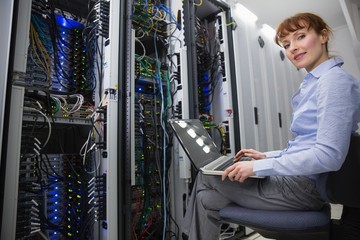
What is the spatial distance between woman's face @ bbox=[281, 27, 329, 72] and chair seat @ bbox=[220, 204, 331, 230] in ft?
1.92

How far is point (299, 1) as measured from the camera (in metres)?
3.34

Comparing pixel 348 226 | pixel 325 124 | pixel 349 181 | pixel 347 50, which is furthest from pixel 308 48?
pixel 347 50

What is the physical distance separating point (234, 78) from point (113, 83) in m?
1.38

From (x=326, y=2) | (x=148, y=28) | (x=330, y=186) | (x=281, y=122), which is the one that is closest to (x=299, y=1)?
(x=326, y=2)

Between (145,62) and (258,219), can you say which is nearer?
(258,219)

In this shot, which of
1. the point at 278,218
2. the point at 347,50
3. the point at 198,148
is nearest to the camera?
the point at 278,218

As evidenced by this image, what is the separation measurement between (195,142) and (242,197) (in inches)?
13.7

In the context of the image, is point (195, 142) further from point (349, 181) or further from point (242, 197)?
point (349, 181)

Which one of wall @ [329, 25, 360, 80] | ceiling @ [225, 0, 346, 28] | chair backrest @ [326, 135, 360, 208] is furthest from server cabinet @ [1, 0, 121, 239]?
wall @ [329, 25, 360, 80]

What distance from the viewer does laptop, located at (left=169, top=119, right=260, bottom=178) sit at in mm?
973

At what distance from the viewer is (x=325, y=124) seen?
0.71 metres

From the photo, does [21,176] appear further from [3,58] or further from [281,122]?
[281,122]

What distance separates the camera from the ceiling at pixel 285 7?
3312 millimetres

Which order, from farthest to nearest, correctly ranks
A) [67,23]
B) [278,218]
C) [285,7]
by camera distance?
1. [285,7]
2. [67,23]
3. [278,218]
